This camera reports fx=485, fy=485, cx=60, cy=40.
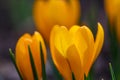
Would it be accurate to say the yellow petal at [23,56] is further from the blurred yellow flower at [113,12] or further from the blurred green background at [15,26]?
the blurred green background at [15,26]

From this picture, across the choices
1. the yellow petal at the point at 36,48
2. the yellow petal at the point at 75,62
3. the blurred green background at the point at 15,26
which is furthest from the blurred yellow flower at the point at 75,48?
the blurred green background at the point at 15,26

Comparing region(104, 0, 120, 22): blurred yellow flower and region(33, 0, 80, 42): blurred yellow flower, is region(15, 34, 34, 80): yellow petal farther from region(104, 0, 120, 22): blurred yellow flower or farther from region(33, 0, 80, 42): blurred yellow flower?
region(104, 0, 120, 22): blurred yellow flower

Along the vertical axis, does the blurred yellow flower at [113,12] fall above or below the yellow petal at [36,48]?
below

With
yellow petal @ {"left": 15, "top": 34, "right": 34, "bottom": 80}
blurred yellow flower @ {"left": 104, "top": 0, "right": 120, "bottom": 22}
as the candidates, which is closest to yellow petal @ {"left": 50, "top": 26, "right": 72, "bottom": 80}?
yellow petal @ {"left": 15, "top": 34, "right": 34, "bottom": 80}

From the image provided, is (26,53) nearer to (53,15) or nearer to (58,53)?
(58,53)

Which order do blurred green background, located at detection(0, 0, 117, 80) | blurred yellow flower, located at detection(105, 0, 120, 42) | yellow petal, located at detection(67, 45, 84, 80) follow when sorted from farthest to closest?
blurred green background, located at detection(0, 0, 117, 80), blurred yellow flower, located at detection(105, 0, 120, 42), yellow petal, located at detection(67, 45, 84, 80)

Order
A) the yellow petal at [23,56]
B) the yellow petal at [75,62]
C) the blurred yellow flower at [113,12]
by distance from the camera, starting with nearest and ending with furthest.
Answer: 1. the yellow petal at [75,62]
2. the yellow petal at [23,56]
3. the blurred yellow flower at [113,12]

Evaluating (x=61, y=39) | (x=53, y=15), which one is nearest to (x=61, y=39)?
(x=61, y=39)
